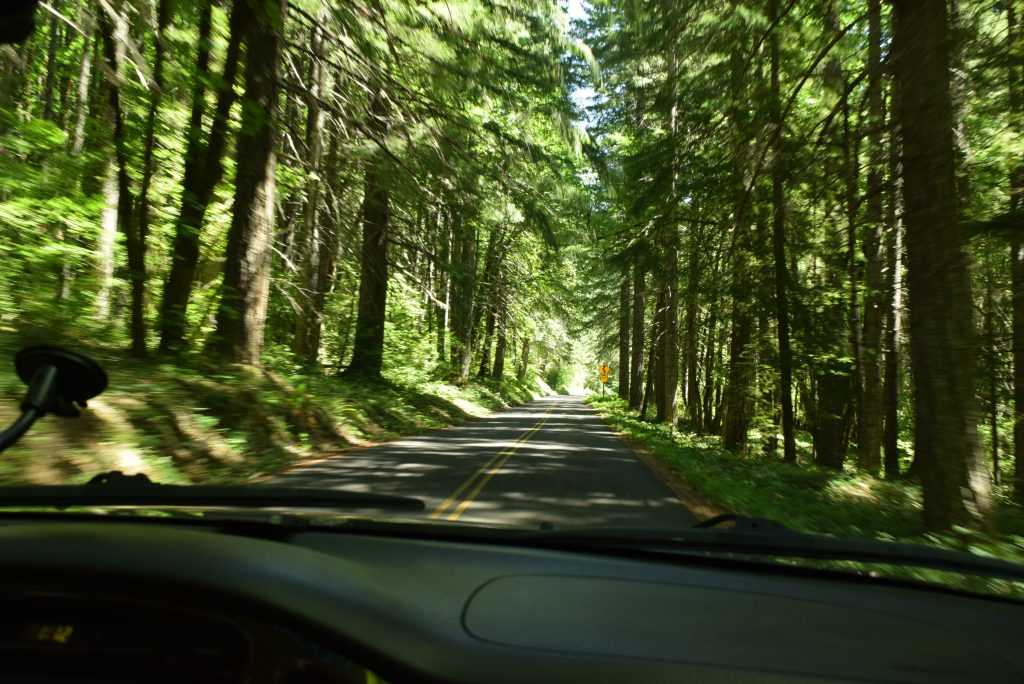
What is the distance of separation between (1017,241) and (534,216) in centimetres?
819

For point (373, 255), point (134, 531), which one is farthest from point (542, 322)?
point (134, 531)

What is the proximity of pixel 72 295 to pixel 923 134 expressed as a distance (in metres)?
13.1

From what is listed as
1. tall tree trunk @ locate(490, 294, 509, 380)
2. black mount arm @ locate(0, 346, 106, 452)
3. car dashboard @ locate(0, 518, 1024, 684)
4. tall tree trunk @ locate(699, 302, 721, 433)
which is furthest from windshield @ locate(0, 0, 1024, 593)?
tall tree trunk @ locate(490, 294, 509, 380)

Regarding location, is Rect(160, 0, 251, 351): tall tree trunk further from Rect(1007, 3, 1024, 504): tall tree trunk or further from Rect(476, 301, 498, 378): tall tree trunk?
Rect(476, 301, 498, 378): tall tree trunk

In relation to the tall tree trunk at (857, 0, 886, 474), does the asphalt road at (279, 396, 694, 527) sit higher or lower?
lower

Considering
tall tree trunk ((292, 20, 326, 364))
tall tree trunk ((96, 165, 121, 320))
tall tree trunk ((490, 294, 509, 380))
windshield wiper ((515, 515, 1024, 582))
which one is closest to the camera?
windshield wiper ((515, 515, 1024, 582))

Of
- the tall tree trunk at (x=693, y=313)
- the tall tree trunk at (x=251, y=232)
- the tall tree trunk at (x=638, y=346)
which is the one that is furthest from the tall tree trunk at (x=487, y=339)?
the tall tree trunk at (x=251, y=232)

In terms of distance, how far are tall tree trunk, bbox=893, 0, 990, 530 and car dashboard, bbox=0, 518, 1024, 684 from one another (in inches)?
211

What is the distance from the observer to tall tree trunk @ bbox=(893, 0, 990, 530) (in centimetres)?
616

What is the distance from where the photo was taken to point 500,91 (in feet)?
37.3

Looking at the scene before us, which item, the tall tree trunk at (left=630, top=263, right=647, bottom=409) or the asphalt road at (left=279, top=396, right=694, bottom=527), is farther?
the tall tree trunk at (left=630, top=263, right=647, bottom=409)

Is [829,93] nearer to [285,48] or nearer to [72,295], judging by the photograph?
[285,48]

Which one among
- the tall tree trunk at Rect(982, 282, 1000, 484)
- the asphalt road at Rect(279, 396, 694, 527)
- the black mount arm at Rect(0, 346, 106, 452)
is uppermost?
the tall tree trunk at Rect(982, 282, 1000, 484)

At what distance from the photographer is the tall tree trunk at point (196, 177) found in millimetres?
10352
